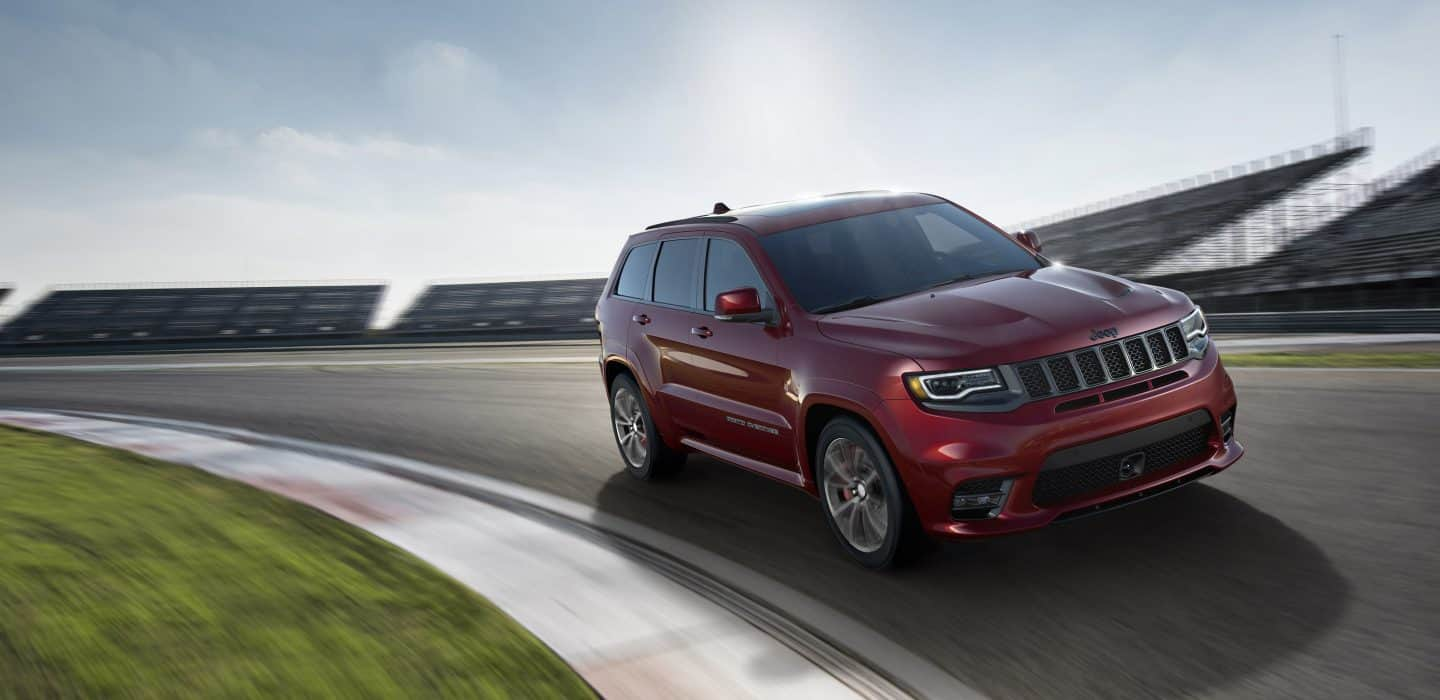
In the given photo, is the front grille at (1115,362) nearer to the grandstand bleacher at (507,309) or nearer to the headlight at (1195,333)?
the headlight at (1195,333)

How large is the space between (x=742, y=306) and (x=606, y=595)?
1.55 m

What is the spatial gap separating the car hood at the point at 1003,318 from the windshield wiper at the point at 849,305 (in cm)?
8

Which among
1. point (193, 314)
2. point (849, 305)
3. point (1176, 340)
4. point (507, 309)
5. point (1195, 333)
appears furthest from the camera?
point (193, 314)

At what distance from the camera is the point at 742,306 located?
5.75 metres

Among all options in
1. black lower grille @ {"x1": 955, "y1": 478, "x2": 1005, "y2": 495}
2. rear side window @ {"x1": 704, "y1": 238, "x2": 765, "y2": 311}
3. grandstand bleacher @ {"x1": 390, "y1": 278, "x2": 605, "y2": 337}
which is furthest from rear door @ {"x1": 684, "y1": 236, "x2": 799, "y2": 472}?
grandstand bleacher @ {"x1": 390, "y1": 278, "x2": 605, "y2": 337}

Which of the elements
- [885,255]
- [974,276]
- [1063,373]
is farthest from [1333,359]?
[1063,373]

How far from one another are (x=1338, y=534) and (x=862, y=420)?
7.16 ft

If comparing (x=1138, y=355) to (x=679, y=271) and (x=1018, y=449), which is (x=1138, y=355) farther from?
(x=679, y=271)

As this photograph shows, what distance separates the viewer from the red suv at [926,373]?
15.6 ft

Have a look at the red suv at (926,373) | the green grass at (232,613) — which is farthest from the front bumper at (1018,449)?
the green grass at (232,613)

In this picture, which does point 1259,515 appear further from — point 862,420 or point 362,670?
point 362,670

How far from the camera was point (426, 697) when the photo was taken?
3.93m

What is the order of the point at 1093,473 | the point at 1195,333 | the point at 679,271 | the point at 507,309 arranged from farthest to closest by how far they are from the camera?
the point at 507,309, the point at 679,271, the point at 1195,333, the point at 1093,473

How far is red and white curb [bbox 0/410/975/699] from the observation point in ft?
13.7
